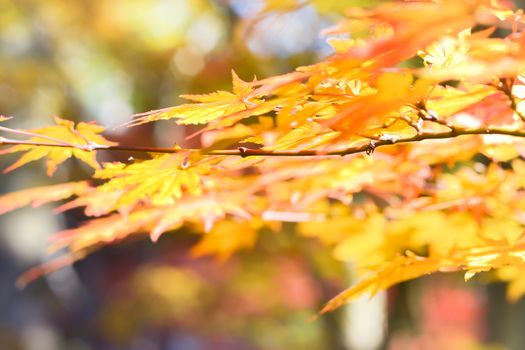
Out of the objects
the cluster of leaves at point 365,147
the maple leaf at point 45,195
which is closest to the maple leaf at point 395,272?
the cluster of leaves at point 365,147

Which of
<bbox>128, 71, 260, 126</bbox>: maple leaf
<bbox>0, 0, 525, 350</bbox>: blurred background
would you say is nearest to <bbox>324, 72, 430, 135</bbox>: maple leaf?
<bbox>128, 71, 260, 126</bbox>: maple leaf

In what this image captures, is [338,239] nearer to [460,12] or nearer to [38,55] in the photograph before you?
[460,12]

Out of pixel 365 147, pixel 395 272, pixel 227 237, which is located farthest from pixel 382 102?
pixel 227 237

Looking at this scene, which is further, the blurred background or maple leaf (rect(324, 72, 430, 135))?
the blurred background

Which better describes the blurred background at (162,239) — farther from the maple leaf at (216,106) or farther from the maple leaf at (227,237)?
the maple leaf at (216,106)

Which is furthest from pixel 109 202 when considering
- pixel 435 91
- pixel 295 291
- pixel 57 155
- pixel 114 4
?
pixel 295 291

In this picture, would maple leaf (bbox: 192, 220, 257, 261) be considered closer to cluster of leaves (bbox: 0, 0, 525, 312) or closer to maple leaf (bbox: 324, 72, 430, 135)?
cluster of leaves (bbox: 0, 0, 525, 312)

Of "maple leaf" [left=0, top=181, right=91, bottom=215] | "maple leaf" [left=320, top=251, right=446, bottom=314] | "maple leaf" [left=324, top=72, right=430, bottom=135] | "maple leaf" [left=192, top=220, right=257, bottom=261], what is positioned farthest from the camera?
"maple leaf" [left=192, top=220, right=257, bottom=261]
